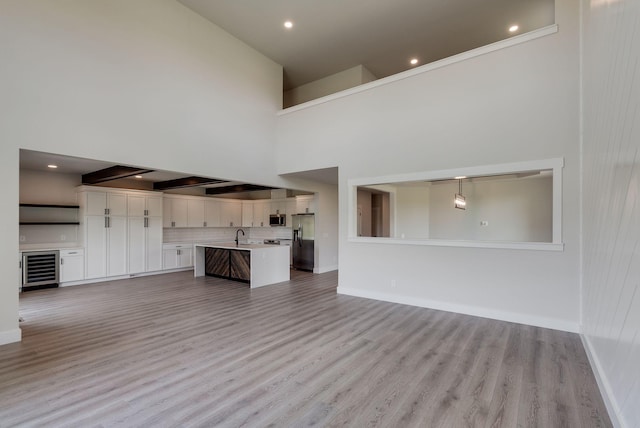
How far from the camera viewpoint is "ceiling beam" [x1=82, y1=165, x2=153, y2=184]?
17.5 feet

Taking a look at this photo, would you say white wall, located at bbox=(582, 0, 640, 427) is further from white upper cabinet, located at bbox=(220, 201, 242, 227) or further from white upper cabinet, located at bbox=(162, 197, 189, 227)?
white upper cabinet, located at bbox=(220, 201, 242, 227)

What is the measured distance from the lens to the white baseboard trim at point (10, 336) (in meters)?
3.33

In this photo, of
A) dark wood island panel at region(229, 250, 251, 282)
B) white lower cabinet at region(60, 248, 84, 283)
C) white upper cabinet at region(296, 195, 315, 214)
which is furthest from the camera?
white upper cabinet at region(296, 195, 315, 214)

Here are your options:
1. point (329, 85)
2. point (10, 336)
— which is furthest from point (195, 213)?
point (10, 336)

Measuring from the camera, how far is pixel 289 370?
274cm

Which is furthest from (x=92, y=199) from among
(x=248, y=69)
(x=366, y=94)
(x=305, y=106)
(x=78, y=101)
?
(x=366, y=94)

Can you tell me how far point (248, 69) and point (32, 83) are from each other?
374 centimetres

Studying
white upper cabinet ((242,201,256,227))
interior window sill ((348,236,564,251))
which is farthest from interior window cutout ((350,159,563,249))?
white upper cabinet ((242,201,256,227))

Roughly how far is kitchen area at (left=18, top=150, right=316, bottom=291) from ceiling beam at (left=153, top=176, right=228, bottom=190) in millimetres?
306

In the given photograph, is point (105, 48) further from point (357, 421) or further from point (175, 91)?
point (357, 421)

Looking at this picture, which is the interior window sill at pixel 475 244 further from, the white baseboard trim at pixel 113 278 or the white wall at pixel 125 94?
the white baseboard trim at pixel 113 278

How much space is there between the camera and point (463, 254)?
14.7ft

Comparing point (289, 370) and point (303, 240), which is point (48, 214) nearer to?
point (303, 240)

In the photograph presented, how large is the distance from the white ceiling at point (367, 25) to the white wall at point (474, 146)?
1.45 meters
